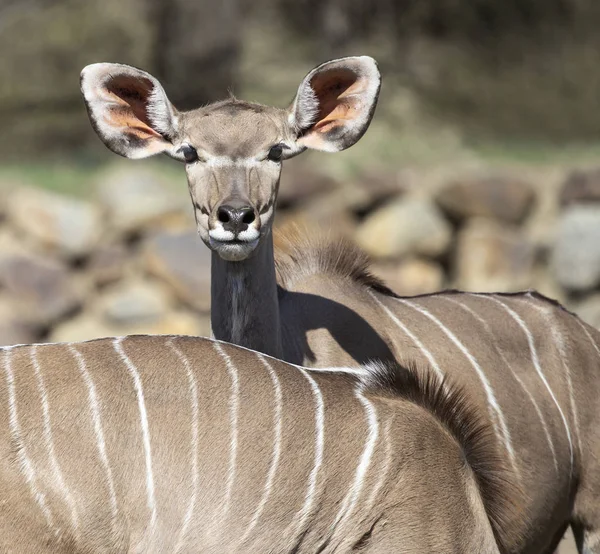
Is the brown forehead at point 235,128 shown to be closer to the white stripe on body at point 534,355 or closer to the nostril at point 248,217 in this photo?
the nostril at point 248,217

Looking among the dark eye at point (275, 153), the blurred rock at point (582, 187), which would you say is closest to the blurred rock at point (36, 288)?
the blurred rock at point (582, 187)

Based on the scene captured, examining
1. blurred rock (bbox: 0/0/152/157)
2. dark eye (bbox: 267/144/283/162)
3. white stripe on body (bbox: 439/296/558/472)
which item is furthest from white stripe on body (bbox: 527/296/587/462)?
blurred rock (bbox: 0/0/152/157)

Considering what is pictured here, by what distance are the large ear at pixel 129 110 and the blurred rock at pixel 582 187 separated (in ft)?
16.6

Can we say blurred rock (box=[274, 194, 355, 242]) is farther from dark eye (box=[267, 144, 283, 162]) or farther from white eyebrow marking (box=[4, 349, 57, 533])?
white eyebrow marking (box=[4, 349, 57, 533])

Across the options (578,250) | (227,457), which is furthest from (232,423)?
(578,250)

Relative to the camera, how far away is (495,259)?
26.7 ft

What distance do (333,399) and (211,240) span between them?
64 cm

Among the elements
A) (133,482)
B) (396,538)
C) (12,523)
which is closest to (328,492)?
(396,538)

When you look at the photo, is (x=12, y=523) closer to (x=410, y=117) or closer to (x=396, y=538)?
(x=396, y=538)

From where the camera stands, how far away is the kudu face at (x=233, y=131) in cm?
307

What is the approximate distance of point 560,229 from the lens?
8062mm

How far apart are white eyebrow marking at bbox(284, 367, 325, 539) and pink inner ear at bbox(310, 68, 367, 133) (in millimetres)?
1018

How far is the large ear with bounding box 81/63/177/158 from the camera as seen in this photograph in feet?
10.9

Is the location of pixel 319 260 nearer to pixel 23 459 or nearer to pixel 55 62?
pixel 23 459
